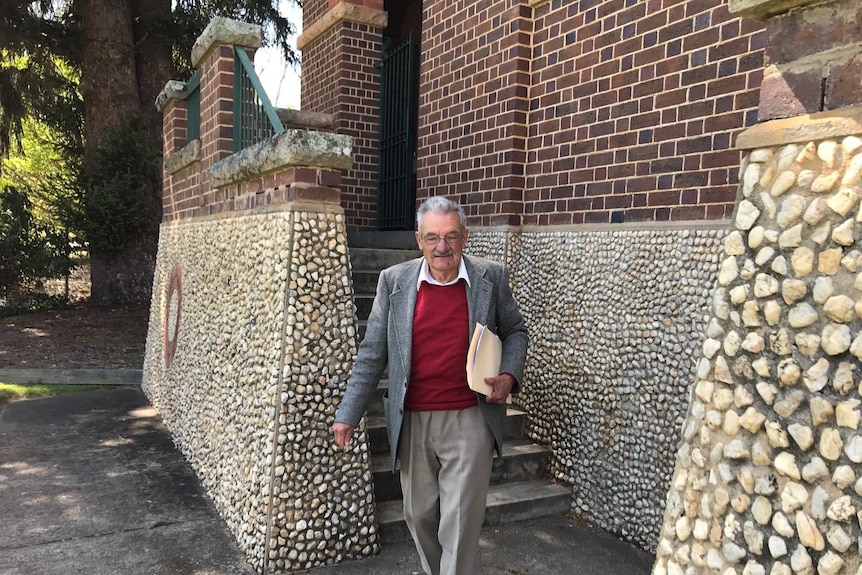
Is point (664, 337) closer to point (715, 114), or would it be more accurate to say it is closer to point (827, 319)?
point (715, 114)

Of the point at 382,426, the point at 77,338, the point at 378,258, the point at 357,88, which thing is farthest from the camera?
the point at 77,338

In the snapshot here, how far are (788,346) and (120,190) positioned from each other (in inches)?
423

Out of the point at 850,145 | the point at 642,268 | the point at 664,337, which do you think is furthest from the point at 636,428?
the point at 850,145

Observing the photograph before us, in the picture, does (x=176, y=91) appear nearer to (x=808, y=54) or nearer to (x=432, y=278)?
(x=432, y=278)

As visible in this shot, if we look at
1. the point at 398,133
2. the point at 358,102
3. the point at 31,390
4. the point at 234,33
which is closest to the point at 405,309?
the point at 234,33

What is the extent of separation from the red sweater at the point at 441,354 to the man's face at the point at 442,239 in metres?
0.15

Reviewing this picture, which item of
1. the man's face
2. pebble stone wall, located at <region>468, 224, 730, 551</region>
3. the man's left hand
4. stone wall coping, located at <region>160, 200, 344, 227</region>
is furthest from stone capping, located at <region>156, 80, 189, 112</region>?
the man's left hand

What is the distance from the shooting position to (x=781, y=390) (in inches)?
63.3

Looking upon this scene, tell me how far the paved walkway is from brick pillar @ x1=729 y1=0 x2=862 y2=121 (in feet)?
8.60

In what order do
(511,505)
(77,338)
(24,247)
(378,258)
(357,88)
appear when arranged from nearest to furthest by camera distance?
(511,505)
(378,258)
(357,88)
(77,338)
(24,247)

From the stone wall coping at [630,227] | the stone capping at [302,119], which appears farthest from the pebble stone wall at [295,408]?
the stone capping at [302,119]

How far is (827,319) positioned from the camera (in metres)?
1.54

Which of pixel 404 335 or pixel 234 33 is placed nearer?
pixel 404 335

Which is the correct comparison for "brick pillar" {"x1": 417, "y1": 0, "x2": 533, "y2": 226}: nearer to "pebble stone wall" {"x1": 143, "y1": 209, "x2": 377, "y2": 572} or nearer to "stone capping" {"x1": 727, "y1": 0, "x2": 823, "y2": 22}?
"pebble stone wall" {"x1": 143, "y1": 209, "x2": 377, "y2": 572}
